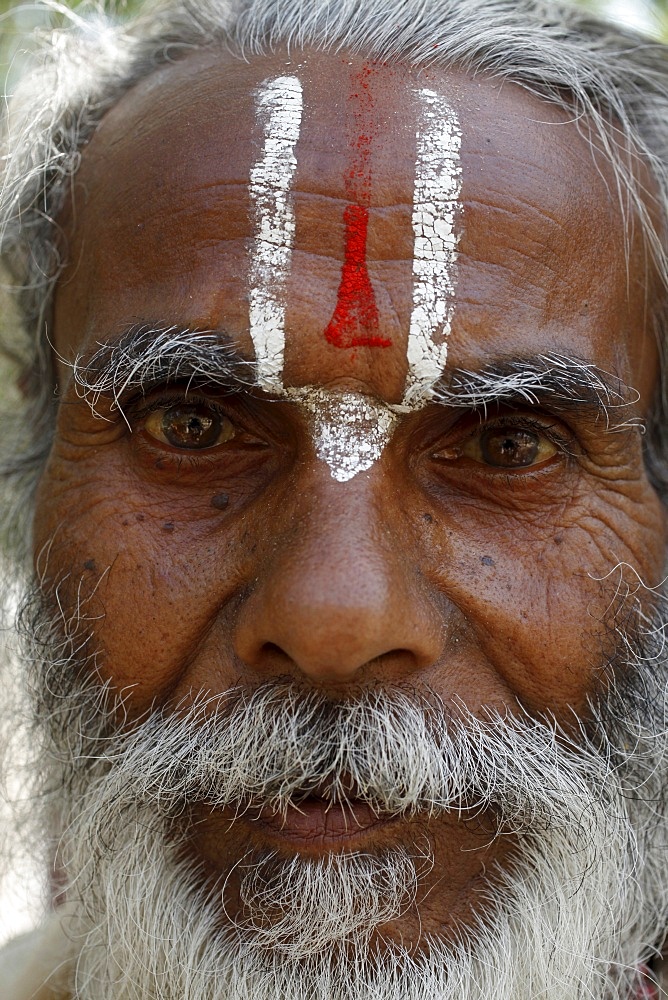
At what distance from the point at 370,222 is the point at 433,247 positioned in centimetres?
12

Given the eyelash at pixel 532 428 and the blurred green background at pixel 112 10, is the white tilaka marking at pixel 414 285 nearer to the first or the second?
the eyelash at pixel 532 428

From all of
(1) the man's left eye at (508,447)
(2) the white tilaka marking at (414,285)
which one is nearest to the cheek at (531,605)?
(1) the man's left eye at (508,447)

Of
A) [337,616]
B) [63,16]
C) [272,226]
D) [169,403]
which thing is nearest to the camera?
[337,616]

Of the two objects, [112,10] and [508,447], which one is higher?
[112,10]

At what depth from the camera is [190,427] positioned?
1826mm

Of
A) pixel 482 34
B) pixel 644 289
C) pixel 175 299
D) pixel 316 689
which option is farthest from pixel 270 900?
pixel 482 34

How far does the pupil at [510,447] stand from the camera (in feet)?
5.83

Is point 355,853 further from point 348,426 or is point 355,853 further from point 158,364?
point 158,364

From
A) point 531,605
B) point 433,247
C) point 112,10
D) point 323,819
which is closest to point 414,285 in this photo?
point 433,247

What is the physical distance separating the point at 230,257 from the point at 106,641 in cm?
74

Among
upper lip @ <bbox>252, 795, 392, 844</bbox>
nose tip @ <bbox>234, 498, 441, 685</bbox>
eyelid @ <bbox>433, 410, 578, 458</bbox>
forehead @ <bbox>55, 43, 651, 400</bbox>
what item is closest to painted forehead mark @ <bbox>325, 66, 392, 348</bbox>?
forehead @ <bbox>55, 43, 651, 400</bbox>

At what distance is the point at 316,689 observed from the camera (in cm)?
156

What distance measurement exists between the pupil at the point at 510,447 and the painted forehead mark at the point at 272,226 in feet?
1.36

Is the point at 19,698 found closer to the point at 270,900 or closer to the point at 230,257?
the point at 270,900
